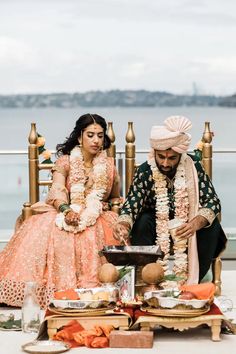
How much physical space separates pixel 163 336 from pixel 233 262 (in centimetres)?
288

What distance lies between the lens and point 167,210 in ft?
22.9

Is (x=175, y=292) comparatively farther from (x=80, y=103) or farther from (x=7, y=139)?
(x=80, y=103)

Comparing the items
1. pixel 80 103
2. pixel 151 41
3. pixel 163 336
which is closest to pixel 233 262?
pixel 163 336

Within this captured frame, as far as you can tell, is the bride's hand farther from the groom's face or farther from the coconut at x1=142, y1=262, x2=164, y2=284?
the coconut at x1=142, y1=262, x2=164, y2=284

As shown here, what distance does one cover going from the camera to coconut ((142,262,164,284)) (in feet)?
20.6

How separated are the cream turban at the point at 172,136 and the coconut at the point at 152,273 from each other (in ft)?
2.62

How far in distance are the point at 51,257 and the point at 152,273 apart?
0.93 metres

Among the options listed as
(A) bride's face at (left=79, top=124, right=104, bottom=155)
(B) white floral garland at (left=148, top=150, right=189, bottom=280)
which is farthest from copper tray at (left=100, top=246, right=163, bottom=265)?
(A) bride's face at (left=79, top=124, right=104, bottom=155)

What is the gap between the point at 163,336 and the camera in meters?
6.12

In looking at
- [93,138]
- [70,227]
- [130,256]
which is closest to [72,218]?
[70,227]

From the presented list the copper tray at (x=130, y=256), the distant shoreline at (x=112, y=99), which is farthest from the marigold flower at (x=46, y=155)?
the distant shoreline at (x=112, y=99)

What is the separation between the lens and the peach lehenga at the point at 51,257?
22.8ft

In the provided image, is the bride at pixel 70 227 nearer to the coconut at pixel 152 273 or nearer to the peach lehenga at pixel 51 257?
the peach lehenga at pixel 51 257

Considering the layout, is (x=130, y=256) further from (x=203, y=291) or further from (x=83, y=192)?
(x=83, y=192)
